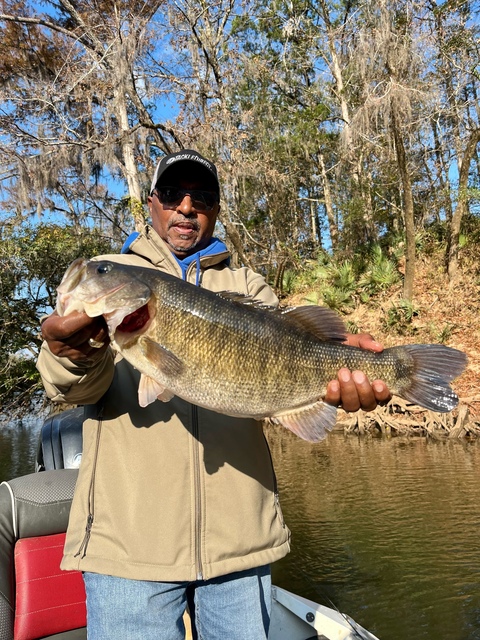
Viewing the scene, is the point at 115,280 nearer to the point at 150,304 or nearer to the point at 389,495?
the point at 150,304

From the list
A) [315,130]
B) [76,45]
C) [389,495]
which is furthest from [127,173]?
[389,495]

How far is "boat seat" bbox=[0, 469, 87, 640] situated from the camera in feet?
10.9

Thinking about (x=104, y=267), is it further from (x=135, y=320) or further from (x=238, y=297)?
(x=238, y=297)

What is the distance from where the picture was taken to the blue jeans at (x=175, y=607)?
216cm

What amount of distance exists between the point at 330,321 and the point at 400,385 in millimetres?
501

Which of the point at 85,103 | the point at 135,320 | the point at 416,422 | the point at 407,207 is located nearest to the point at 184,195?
the point at 135,320

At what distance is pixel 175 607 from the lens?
226cm

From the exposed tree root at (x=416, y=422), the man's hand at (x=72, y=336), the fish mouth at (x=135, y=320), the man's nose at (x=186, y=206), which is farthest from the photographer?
the exposed tree root at (x=416, y=422)

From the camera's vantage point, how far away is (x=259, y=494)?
244cm

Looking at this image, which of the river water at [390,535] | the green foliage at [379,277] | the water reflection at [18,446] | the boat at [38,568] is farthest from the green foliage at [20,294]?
the boat at [38,568]

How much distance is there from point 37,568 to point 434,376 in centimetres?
276

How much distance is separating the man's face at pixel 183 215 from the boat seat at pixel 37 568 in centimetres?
192

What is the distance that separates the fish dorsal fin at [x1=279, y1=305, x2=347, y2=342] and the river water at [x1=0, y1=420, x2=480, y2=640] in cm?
386

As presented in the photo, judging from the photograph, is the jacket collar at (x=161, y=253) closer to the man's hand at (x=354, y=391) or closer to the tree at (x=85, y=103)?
the man's hand at (x=354, y=391)
